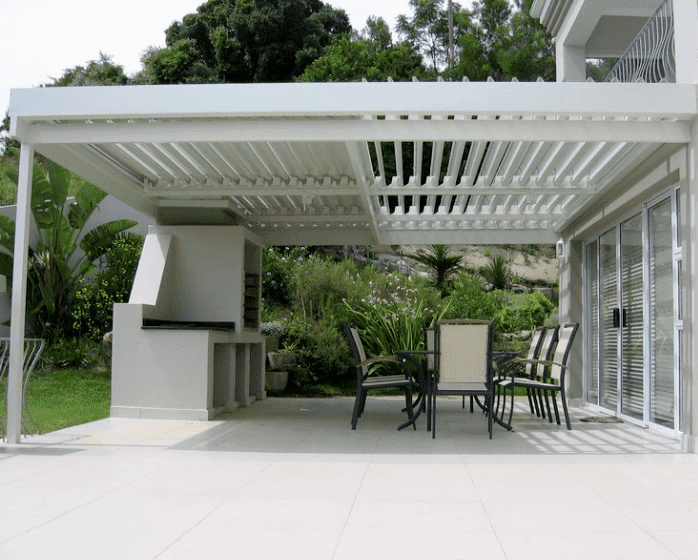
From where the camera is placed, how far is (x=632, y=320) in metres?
8.02

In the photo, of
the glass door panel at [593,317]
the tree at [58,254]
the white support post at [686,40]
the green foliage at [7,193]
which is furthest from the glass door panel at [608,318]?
the green foliage at [7,193]

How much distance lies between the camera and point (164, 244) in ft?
29.9

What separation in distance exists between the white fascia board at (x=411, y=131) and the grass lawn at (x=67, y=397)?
3386mm

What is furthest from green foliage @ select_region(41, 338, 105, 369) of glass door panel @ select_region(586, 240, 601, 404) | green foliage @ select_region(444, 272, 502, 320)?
glass door panel @ select_region(586, 240, 601, 404)

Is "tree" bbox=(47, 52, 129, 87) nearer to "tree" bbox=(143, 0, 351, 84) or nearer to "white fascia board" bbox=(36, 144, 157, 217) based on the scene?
"tree" bbox=(143, 0, 351, 84)

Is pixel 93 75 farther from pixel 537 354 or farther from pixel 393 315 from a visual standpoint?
pixel 537 354

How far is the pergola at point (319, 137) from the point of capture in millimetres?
5746

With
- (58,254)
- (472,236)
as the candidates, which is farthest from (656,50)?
(58,254)

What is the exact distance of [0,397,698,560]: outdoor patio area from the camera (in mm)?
3125

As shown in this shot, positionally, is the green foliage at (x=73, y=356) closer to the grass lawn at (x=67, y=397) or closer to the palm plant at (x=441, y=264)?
the grass lawn at (x=67, y=397)

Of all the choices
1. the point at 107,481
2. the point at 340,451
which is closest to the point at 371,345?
the point at 340,451

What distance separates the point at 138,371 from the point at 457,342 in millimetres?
3610

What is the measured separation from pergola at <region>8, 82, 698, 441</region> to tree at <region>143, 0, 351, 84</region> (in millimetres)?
19030

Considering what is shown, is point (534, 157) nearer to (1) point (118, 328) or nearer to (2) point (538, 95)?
(2) point (538, 95)
